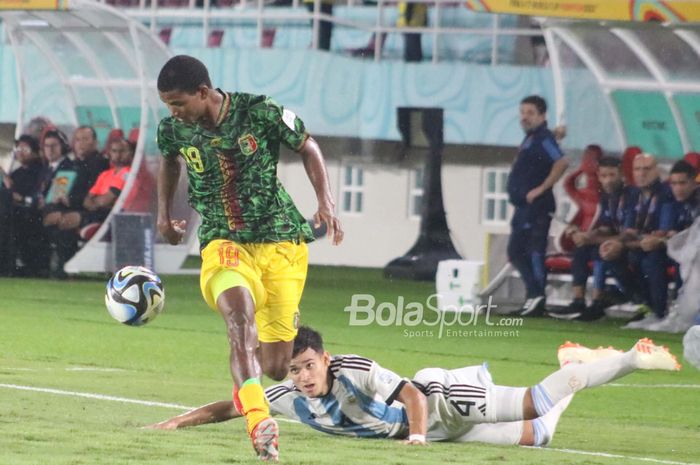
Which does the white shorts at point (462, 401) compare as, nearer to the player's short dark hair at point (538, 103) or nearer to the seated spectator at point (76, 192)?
the player's short dark hair at point (538, 103)

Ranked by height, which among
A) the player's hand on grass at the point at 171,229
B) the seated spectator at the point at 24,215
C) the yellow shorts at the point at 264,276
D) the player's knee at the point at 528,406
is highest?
the player's hand on grass at the point at 171,229

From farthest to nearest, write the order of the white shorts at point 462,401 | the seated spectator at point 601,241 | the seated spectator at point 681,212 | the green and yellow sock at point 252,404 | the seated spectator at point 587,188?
the seated spectator at point 587,188 < the seated spectator at point 601,241 < the seated spectator at point 681,212 < the white shorts at point 462,401 < the green and yellow sock at point 252,404

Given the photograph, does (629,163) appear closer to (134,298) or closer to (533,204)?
(533,204)

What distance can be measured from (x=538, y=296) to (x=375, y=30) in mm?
12274

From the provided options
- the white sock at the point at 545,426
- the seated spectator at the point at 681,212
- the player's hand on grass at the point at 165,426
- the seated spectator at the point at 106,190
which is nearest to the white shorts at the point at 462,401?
the white sock at the point at 545,426

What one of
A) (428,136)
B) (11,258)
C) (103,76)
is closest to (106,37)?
(103,76)

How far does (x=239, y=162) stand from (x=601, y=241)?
9.93 m

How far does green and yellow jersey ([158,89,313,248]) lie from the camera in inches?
333

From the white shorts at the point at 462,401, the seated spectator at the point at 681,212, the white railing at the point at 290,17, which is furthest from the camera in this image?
the white railing at the point at 290,17

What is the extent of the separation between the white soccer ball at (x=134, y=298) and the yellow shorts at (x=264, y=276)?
2.42 feet

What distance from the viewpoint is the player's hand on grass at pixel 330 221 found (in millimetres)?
A: 8117

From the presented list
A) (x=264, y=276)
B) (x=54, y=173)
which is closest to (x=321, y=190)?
(x=264, y=276)

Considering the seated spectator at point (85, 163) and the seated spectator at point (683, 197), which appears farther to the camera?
the seated spectator at point (85, 163)

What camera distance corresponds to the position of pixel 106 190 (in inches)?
869
